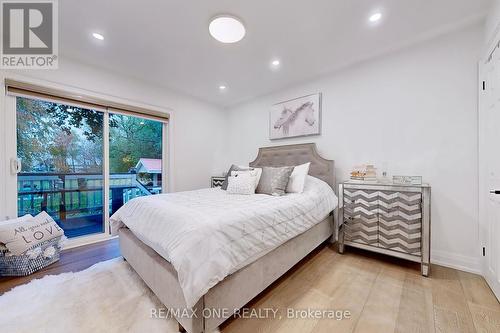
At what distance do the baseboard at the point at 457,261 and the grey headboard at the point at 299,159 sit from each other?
1.30 metres

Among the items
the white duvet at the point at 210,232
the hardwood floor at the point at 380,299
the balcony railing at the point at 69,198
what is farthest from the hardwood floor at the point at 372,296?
the balcony railing at the point at 69,198

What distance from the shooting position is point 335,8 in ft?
5.78

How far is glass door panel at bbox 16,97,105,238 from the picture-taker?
7.99 feet

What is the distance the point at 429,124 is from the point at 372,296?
194cm

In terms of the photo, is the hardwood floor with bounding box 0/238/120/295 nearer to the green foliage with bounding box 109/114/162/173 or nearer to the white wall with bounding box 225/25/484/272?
the green foliage with bounding box 109/114/162/173

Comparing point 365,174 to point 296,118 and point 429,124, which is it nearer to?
point 429,124

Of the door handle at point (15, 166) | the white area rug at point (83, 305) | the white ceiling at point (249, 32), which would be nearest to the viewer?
the white area rug at point (83, 305)


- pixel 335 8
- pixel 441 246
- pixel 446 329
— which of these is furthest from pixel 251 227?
pixel 441 246

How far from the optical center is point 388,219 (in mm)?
2100

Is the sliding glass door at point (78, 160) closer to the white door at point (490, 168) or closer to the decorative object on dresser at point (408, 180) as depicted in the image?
the decorative object on dresser at point (408, 180)

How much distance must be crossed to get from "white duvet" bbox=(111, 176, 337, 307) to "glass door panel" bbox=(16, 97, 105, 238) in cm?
140

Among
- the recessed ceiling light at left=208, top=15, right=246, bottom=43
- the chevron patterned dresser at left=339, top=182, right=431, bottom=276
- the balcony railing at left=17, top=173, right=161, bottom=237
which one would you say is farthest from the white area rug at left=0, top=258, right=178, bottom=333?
the recessed ceiling light at left=208, top=15, right=246, bottom=43

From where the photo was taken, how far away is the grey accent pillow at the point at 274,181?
7.88ft
